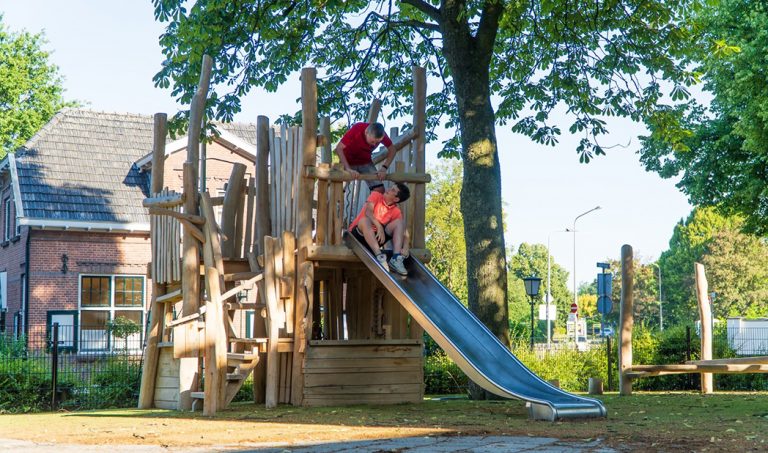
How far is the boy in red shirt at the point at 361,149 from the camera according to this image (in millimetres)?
12711

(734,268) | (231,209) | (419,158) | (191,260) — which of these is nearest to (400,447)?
(191,260)

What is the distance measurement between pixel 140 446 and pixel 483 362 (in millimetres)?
4195

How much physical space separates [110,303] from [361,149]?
17.9m

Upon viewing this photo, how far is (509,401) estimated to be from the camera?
13602mm

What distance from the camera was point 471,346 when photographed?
10969 mm

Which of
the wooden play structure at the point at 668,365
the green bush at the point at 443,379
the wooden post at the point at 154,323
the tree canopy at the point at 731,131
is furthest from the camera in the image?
the tree canopy at the point at 731,131

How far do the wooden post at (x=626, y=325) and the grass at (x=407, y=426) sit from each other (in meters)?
2.79

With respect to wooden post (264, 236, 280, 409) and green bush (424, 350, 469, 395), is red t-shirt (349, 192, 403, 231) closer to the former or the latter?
wooden post (264, 236, 280, 409)

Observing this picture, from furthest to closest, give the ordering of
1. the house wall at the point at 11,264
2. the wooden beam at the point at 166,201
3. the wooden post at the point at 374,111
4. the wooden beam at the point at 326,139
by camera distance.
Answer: the house wall at the point at 11,264 < the wooden post at the point at 374,111 < the wooden beam at the point at 166,201 < the wooden beam at the point at 326,139

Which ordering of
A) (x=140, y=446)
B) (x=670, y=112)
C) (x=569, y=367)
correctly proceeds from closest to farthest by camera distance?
(x=140, y=446), (x=670, y=112), (x=569, y=367)

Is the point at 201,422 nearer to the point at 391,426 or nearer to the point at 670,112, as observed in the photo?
the point at 391,426

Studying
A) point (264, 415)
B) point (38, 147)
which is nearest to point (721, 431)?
point (264, 415)

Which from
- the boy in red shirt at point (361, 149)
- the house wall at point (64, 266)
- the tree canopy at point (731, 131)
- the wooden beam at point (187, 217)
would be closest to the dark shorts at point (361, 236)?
the boy in red shirt at point (361, 149)

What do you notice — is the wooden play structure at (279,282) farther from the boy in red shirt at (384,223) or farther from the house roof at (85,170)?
the house roof at (85,170)
